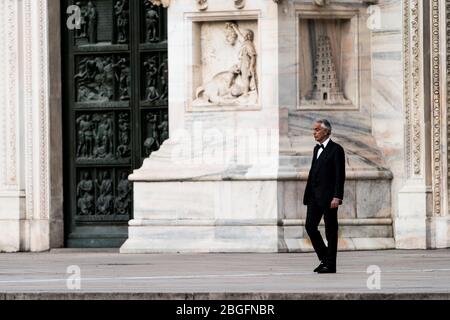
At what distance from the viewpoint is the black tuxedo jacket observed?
81.3 feet

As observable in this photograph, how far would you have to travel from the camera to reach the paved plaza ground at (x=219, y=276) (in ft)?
69.6

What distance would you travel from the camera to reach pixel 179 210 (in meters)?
30.1

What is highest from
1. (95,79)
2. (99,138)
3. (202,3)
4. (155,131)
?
(202,3)

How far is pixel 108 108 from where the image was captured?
32.6 m

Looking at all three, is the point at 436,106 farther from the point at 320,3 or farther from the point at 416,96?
the point at 320,3

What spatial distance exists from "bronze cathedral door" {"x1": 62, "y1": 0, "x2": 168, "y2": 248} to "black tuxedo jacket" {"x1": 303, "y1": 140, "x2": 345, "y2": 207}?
7459 mm

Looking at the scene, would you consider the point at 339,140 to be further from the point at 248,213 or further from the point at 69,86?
the point at 69,86

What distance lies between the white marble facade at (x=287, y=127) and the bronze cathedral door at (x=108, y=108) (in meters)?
1.53

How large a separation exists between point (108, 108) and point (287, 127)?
12.8ft

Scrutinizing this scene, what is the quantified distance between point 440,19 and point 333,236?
6787 mm

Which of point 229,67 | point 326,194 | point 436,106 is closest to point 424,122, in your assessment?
point 436,106

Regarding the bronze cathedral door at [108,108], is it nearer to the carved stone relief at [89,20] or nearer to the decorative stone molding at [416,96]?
the carved stone relief at [89,20]

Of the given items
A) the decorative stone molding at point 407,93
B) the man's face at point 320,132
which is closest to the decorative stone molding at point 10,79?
the decorative stone molding at point 407,93
